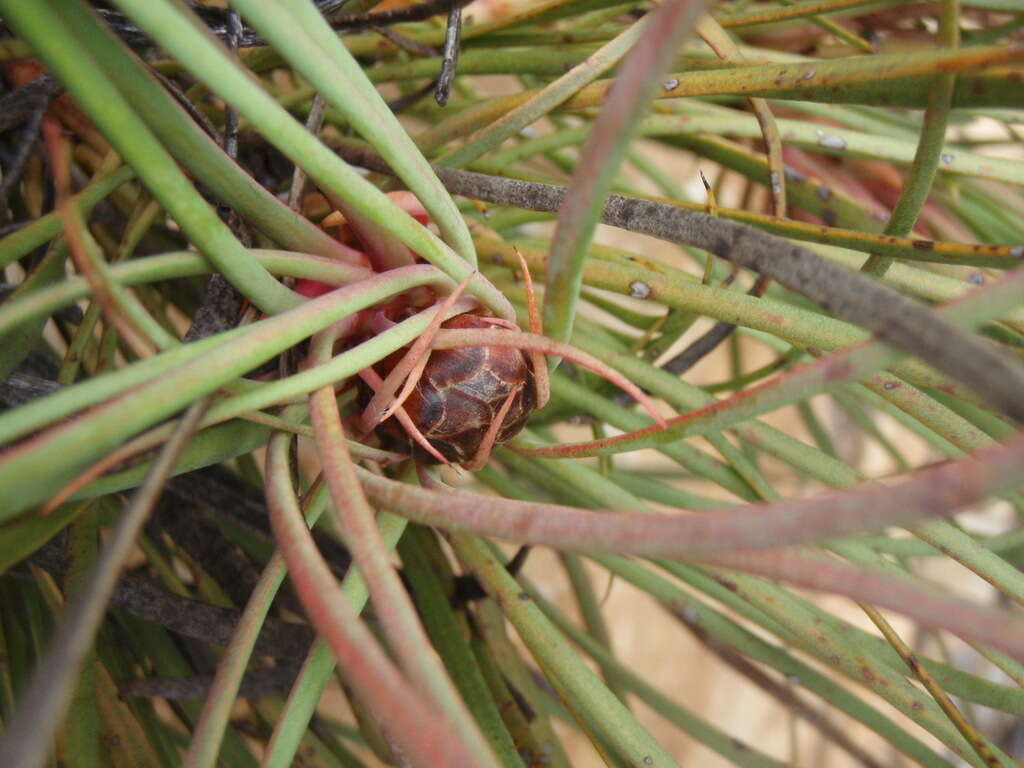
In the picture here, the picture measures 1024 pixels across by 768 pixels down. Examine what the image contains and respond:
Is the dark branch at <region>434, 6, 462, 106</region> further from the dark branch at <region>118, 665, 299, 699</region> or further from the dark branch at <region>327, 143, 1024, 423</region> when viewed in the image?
the dark branch at <region>118, 665, 299, 699</region>

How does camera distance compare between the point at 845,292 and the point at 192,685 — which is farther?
the point at 192,685

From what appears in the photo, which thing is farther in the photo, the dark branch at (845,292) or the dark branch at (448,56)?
the dark branch at (448,56)

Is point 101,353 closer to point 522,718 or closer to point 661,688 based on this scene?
point 522,718

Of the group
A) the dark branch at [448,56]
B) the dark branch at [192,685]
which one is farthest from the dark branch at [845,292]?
the dark branch at [192,685]

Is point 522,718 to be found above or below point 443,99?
below

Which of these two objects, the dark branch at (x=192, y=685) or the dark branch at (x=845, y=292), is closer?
the dark branch at (x=845, y=292)

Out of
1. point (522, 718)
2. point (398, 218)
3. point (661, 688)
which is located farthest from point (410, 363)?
point (661, 688)

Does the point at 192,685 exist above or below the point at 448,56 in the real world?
below

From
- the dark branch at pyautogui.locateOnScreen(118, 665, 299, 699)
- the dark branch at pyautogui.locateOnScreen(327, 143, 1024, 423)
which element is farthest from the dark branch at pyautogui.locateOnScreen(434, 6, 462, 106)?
the dark branch at pyautogui.locateOnScreen(118, 665, 299, 699)

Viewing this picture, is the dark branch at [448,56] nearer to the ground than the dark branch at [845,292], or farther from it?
farther from it

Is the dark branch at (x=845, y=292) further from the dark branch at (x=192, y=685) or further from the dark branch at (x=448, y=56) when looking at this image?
the dark branch at (x=192, y=685)

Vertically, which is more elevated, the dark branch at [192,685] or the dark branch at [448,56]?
the dark branch at [448,56]
